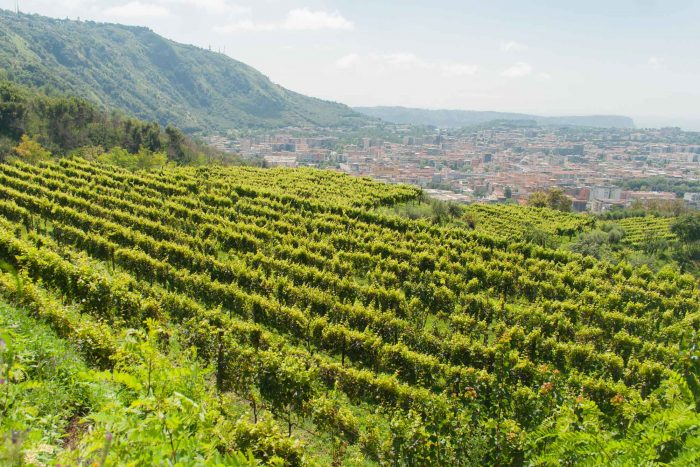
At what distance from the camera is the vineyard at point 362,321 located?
23.8ft

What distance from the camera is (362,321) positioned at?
1733 centimetres

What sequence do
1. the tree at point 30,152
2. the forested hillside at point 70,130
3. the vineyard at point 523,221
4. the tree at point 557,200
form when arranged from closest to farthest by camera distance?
the vineyard at point 523,221 → the tree at point 30,152 → the forested hillside at point 70,130 → the tree at point 557,200

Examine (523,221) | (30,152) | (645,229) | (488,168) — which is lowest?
(645,229)

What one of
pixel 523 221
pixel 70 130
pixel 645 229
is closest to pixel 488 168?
pixel 645 229

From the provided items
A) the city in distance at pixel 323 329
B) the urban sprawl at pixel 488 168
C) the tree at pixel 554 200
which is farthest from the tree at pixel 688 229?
the urban sprawl at pixel 488 168

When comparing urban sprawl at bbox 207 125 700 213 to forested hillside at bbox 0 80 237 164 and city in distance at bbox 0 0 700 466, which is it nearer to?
forested hillside at bbox 0 80 237 164

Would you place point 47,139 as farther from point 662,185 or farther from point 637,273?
point 662,185

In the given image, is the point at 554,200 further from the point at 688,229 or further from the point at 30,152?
the point at 30,152

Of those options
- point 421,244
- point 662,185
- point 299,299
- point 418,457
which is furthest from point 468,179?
point 418,457

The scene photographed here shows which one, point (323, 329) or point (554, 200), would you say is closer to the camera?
point (323, 329)

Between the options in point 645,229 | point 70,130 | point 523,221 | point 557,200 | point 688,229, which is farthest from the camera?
point 70,130

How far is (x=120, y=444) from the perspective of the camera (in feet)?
9.56

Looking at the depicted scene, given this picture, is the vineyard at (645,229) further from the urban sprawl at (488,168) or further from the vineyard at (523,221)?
the urban sprawl at (488,168)

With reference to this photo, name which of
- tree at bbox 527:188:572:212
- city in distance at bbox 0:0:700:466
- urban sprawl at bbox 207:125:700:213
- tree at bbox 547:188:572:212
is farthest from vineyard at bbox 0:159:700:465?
urban sprawl at bbox 207:125:700:213
